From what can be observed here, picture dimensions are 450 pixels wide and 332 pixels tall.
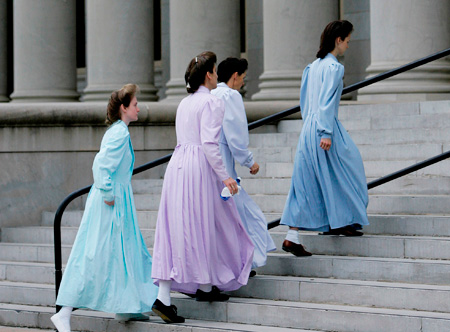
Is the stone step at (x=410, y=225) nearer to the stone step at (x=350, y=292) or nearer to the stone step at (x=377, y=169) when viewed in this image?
the stone step at (x=350, y=292)

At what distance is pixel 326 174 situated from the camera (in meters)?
7.98

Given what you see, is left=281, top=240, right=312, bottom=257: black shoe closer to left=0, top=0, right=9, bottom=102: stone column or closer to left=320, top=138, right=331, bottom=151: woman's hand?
left=320, top=138, right=331, bottom=151: woman's hand

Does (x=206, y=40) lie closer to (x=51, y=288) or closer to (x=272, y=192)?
(x=272, y=192)

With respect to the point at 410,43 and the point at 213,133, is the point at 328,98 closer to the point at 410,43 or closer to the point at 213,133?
the point at 213,133

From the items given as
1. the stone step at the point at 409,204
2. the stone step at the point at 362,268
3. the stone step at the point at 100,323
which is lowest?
the stone step at the point at 100,323

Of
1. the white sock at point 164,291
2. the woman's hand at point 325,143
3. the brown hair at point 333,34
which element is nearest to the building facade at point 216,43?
the brown hair at point 333,34

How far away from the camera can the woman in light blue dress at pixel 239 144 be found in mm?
7691

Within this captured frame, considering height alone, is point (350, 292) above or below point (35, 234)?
below

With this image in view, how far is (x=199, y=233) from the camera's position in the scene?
24.1ft

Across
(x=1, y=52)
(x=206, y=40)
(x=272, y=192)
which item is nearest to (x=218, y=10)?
(x=206, y=40)

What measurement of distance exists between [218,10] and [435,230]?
5.88 meters

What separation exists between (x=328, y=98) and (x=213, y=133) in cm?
125

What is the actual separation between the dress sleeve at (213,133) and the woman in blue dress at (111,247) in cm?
67

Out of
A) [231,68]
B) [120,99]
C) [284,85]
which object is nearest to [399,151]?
[231,68]
